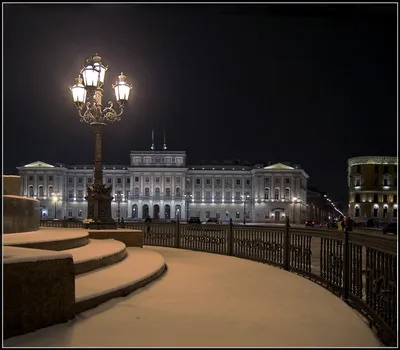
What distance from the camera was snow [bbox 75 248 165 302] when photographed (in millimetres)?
5371

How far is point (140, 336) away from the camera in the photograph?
4.11m

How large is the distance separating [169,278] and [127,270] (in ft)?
2.67

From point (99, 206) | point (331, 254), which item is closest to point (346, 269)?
point (331, 254)

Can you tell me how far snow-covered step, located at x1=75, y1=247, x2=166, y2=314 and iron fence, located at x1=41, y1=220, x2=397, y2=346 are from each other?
9.47ft

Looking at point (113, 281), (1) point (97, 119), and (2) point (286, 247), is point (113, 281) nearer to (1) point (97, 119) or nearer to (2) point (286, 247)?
(2) point (286, 247)

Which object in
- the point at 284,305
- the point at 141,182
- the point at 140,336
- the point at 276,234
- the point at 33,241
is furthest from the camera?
the point at 141,182

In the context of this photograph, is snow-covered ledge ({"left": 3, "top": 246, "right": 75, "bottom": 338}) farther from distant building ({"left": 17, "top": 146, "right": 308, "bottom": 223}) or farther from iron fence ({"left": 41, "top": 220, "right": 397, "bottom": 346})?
distant building ({"left": 17, "top": 146, "right": 308, "bottom": 223})

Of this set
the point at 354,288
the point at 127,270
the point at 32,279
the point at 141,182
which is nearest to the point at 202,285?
the point at 127,270

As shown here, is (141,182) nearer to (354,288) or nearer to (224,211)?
(224,211)

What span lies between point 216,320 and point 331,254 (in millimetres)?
2903

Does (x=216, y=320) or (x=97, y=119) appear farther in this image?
(x=97, y=119)

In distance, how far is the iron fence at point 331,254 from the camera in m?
4.45

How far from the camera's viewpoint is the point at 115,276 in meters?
6.52

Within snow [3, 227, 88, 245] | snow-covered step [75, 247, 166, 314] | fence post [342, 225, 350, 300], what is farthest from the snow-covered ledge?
fence post [342, 225, 350, 300]
